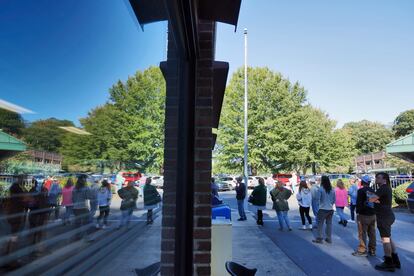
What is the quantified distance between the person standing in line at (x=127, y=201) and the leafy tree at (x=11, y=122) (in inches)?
24.6

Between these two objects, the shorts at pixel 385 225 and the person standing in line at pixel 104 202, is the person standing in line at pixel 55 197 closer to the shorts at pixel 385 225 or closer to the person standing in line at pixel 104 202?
the person standing in line at pixel 104 202

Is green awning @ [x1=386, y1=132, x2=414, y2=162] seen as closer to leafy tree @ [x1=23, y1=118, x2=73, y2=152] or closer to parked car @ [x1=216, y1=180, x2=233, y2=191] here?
leafy tree @ [x1=23, y1=118, x2=73, y2=152]

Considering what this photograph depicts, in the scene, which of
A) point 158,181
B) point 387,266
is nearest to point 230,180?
point 387,266

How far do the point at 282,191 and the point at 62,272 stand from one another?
1113cm

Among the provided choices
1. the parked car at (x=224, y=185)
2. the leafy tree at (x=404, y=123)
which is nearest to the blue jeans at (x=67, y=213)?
the parked car at (x=224, y=185)

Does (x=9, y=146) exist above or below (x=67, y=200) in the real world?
above

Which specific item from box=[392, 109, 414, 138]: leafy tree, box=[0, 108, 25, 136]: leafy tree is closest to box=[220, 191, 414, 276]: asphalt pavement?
box=[0, 108, 25, 136]: leafy tree

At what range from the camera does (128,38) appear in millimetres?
1220

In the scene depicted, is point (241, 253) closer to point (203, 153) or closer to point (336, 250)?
point (336, 250)

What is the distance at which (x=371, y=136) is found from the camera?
58.4m

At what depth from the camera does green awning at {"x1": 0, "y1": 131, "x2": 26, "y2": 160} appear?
1.72 feet

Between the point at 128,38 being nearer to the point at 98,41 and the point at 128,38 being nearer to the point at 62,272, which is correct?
the point at 98,41

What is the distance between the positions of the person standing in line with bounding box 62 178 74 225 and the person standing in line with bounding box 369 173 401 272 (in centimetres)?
726

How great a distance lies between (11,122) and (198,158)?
2.14m
